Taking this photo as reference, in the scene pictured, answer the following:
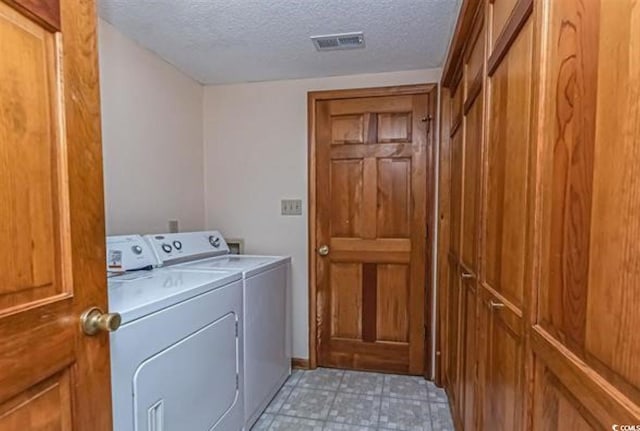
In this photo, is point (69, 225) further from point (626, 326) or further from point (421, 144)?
point (421, 144)

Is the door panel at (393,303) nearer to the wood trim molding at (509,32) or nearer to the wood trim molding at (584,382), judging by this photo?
the wood trim molding at (509,32)

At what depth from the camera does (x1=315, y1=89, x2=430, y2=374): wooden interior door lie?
2.52m

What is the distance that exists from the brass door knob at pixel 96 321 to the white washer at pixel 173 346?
229mm

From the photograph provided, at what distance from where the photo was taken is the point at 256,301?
2031mm

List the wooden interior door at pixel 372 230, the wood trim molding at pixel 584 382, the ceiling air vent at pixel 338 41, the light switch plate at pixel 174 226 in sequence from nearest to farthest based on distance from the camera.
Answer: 1. the wood trim molding at pixel 584 382
2. the ceiling air vent at pixel 338 41
3. the light switch plate at pixel 174 226
4. the wooden interior door at pixel 372 230

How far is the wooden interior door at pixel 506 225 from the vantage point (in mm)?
863

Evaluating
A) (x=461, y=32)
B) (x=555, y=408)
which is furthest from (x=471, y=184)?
(x=555, y=408)

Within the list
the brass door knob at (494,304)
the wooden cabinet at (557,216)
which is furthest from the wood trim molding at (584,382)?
the brass door knob at (494,304)

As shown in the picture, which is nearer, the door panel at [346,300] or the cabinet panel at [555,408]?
the cabinet panel at [555,408]

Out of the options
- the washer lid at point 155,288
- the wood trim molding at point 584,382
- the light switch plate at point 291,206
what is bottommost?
the washer lid at point 155,288

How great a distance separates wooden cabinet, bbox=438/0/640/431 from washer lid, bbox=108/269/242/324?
109 cm

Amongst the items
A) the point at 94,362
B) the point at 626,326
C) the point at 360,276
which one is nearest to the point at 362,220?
the point at 360,276

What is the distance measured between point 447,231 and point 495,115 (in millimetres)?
1326

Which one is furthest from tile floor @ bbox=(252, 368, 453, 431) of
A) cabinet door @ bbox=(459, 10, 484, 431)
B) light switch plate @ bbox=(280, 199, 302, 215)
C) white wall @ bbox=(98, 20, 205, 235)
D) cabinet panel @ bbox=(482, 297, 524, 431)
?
white wall @ bbox=(98, 20, 205, 235)
